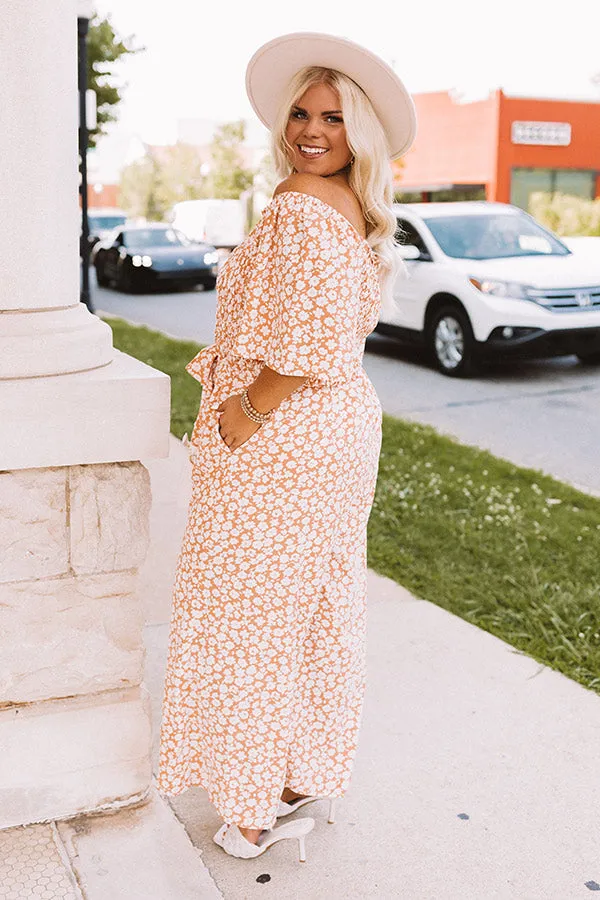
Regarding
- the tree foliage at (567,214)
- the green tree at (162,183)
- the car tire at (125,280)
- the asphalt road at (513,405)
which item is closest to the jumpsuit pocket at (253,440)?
the asphalt road at (513,405)

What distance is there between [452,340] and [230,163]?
4446 cm

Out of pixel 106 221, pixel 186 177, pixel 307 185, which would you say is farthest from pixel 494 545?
pixel 186 177

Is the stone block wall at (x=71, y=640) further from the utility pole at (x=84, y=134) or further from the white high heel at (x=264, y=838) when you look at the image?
the utility pole at (x=84, y=134)

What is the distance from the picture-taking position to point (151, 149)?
92062 millimetres

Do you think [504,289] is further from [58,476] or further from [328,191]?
[58,476]

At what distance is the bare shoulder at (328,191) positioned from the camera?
245 centimetres

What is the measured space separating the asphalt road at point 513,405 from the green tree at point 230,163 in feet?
135

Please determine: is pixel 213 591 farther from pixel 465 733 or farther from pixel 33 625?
pixel 465 733

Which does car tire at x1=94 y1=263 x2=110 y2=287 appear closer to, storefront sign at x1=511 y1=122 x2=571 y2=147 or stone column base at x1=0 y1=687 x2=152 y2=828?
storefront sign at x1=511 y1=122 x2=571 y2=147

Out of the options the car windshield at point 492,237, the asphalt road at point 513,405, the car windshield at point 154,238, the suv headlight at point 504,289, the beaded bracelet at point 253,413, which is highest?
the car windshield at point 492,237

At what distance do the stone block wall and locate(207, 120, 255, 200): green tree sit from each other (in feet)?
170

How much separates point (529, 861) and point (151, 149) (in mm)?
94571

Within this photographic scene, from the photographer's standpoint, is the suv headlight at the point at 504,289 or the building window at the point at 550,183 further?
the building window at the point at 550,183

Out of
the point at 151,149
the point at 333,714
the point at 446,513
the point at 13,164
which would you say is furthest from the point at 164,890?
the point at 151,149
